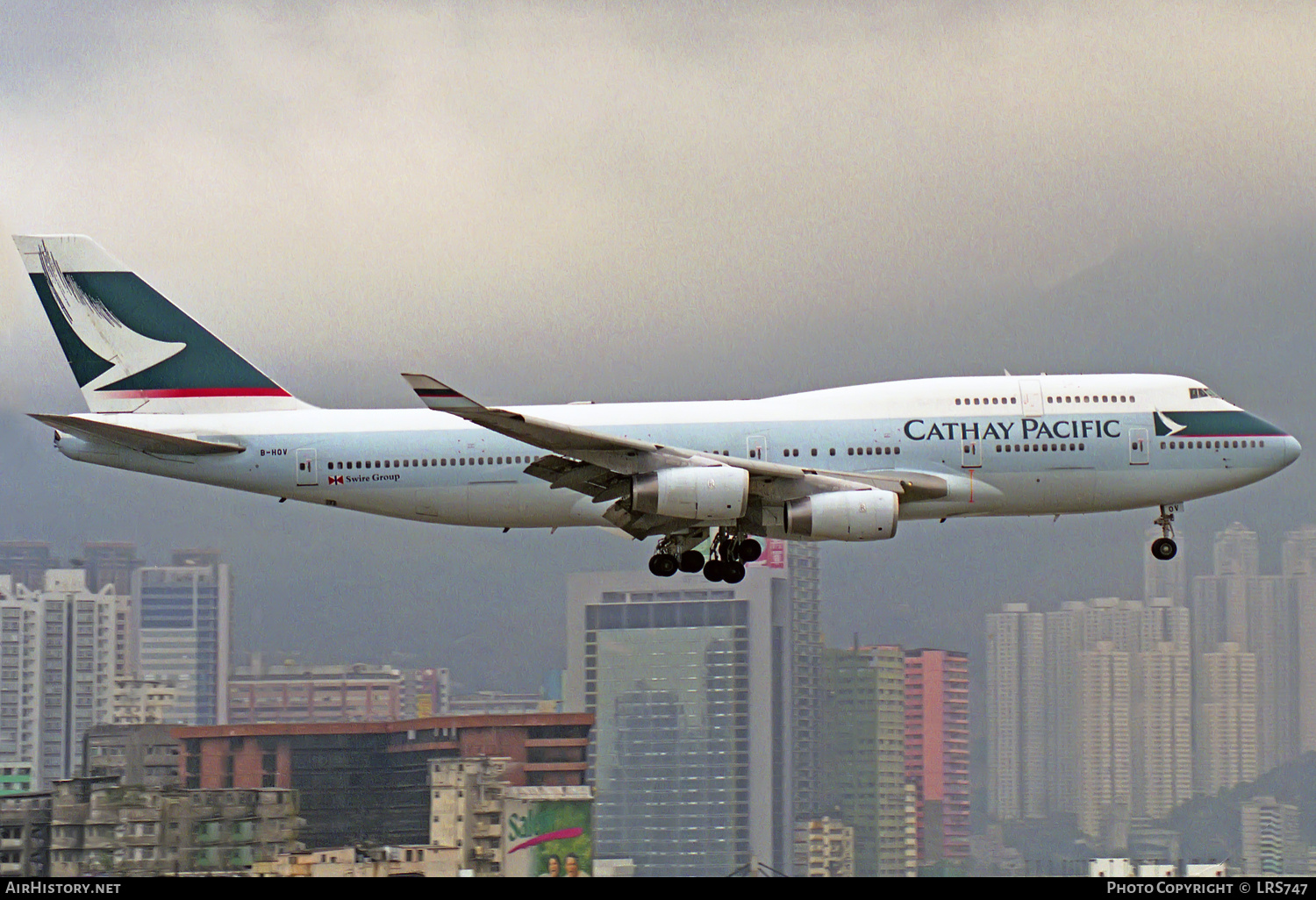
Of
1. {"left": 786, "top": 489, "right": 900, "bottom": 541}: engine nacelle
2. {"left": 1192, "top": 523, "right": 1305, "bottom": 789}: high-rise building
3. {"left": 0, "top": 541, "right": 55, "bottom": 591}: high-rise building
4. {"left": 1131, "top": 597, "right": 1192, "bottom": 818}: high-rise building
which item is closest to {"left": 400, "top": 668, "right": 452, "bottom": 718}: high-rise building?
{"left": 0, "top": 541, "right": 55, "bottom": 591}: high-rise building

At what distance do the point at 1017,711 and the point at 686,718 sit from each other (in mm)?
32758

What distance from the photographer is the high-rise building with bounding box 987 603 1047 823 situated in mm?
139750

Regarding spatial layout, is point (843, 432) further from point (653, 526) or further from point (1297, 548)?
point (1297, 548)

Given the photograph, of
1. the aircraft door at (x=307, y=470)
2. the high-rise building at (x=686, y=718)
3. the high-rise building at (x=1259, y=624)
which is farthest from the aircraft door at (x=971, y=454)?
the high-rise building at (x=1259, y=624)

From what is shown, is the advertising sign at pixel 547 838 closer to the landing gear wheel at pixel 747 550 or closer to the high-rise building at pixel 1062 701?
the high-rise building at pixel 1062 701

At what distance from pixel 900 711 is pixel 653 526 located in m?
104

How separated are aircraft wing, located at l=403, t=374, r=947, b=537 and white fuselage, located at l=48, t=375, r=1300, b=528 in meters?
0.44

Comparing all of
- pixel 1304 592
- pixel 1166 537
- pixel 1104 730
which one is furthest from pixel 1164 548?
pixel 1304 592

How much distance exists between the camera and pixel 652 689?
506 ft

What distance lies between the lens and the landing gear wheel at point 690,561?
44781 millimetres

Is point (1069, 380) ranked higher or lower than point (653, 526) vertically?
higher

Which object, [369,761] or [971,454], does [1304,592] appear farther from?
[971,454]

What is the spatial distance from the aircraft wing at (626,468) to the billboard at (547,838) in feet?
228

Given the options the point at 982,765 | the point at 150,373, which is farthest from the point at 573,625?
the point at 150,373
